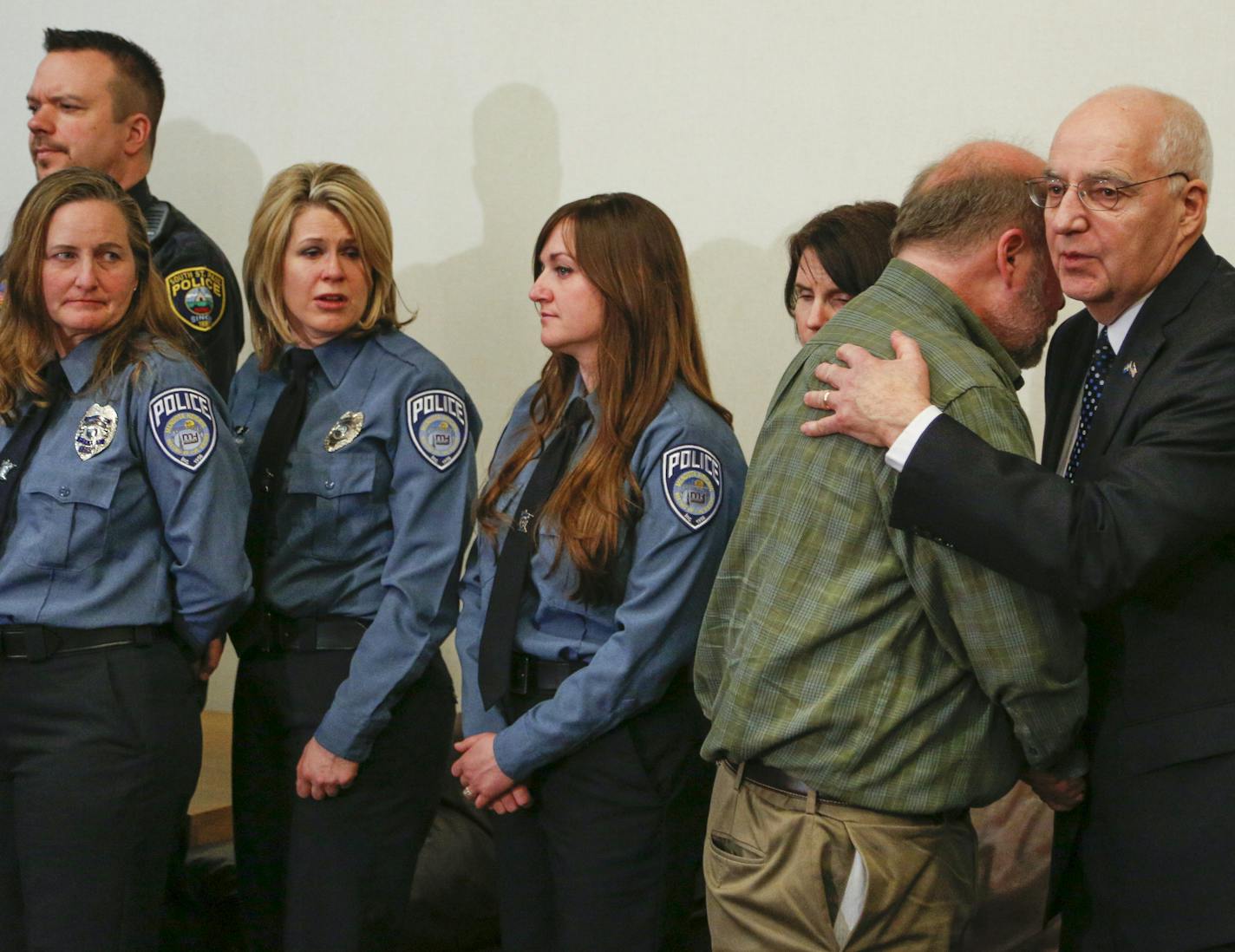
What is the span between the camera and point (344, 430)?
2406 mm

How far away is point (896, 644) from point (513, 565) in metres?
0.74

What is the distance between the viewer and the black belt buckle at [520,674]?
2.13 metres

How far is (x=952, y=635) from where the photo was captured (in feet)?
5.21

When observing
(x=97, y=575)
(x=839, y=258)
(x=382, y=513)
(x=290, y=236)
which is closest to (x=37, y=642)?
(x=97, y=575)

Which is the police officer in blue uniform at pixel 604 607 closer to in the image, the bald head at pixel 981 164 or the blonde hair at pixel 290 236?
the blonde hair at pixel 290 236

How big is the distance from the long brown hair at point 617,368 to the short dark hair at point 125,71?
148cm

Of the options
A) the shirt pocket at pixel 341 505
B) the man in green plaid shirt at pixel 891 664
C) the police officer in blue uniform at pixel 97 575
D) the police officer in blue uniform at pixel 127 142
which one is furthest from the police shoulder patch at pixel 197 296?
the man in green plaid shirt at pixel 891 664

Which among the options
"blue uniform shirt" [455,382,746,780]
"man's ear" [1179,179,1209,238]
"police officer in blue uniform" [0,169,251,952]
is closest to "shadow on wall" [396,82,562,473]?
"police officer in blue uniform" [0,169,251,952]

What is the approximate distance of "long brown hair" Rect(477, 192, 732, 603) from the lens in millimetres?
2092

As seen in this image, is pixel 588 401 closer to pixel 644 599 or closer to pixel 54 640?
pixel 644 599

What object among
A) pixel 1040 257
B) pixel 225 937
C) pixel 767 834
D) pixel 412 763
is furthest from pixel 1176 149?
pixel 225 937

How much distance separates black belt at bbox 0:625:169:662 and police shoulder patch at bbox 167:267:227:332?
90 centimetres

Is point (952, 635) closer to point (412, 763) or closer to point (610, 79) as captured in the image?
point (412, 763)

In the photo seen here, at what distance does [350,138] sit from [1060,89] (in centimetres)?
190
